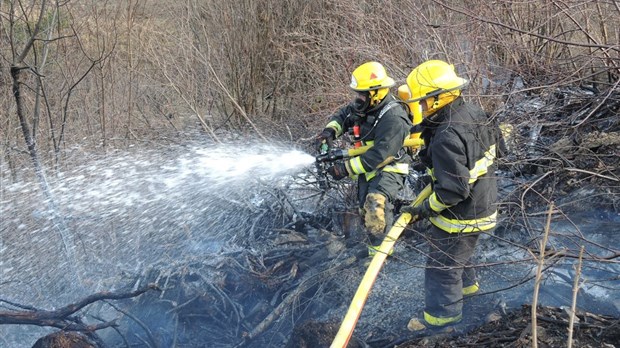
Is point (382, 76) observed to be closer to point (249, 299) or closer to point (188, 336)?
point (249, 299)

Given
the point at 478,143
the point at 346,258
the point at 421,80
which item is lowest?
the point at 346,258

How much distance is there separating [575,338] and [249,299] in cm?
278

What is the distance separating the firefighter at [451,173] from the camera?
13.0 feet

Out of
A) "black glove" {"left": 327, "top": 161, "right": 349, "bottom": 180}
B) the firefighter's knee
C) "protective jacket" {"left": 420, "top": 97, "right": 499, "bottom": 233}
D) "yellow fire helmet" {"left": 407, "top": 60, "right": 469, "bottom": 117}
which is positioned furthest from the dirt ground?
"yellow fire helmet" {"left": 407, "top": 60, "right": 469, "bottom": 117}

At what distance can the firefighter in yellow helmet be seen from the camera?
515 centimetres

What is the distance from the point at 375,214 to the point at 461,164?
53.3 inches

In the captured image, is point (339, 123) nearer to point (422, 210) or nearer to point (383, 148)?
point (383, 148)

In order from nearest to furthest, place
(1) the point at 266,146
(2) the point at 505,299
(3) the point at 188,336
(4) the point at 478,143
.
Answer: (4) the point at 478,143 → (2) the point at 505,299 → (3) the point at 188,336 → (1) the point at 266,146

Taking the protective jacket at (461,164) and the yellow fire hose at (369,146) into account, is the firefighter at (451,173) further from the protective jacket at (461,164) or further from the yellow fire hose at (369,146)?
the yellow fire hose at (369,146)

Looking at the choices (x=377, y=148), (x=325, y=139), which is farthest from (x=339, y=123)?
(x=377, y=148)

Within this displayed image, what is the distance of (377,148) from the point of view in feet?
16.9

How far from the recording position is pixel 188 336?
4.93 meters

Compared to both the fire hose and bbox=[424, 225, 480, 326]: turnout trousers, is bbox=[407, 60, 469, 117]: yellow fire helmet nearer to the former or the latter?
bbox=[424, 225, 480, 326]: turnout trousers

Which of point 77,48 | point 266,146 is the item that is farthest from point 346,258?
point 77,48
